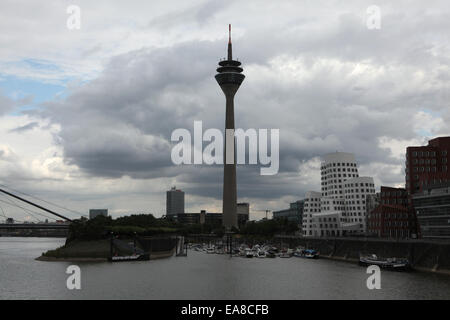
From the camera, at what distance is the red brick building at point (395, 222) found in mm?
153500

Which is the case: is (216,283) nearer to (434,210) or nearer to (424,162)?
(434,210)

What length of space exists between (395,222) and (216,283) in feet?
287

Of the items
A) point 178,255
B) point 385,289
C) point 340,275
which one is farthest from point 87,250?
point 385,289

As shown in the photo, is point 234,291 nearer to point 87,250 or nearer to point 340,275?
point 340,275

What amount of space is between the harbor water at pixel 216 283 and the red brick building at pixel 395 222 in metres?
50.4

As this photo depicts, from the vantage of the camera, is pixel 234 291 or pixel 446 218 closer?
pixel 234 291

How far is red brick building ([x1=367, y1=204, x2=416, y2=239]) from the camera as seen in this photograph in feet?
504

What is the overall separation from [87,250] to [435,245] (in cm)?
8305

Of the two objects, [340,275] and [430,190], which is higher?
[430,190]

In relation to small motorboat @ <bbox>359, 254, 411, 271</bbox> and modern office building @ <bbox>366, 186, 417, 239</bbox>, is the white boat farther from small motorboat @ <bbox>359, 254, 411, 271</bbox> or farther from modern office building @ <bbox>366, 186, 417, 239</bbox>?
small motorboat @ <bbox>359, 254, 411, 271</bbox>

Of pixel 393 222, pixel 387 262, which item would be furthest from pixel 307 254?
pixel 387 262

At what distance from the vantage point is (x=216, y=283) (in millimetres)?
83875
